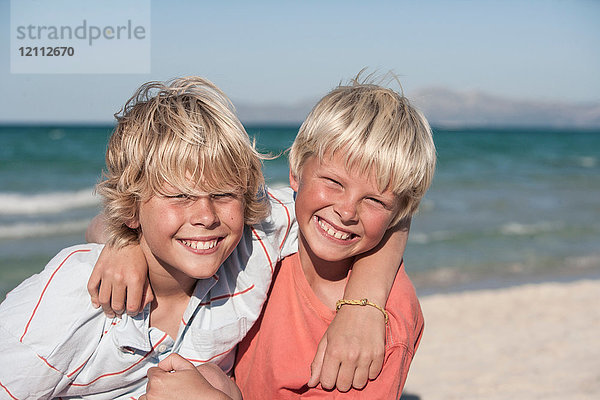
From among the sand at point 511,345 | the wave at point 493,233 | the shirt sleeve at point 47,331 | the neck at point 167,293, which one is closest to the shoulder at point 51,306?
the shirt sleeve at point 47,331

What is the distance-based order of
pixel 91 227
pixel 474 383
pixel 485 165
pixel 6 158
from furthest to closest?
pixel 485 165 < pixel 6 158 < pixel 474 383 < pixel 91 227

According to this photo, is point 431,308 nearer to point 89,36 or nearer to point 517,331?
point 517,331

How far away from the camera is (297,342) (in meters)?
2.41

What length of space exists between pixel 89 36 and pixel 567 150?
30411 mm

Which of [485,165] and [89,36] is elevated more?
[89,36]

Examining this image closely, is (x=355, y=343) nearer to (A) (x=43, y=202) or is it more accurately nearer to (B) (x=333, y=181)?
(B) (x=333, y=181)

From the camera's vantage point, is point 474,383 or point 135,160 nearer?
point 135,160

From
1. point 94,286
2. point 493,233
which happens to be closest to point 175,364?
point 94,286

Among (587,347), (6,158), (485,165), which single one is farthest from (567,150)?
(587,347)

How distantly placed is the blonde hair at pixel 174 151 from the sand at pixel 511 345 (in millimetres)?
2648

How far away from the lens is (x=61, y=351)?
6.93 feet

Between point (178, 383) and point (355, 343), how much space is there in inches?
26.0

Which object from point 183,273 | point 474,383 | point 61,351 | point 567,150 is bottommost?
point 567,150

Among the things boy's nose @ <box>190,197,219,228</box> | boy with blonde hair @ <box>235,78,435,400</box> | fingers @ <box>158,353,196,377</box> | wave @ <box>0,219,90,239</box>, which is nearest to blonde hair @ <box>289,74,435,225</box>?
boy with blonde hair @ <box>235,78,435,400</box>
